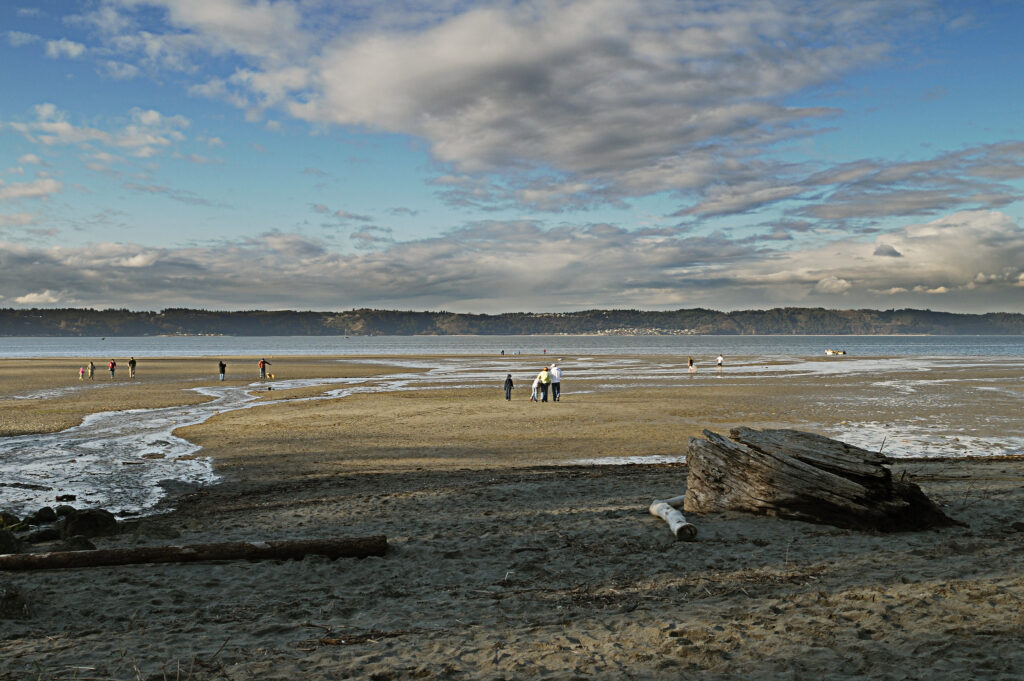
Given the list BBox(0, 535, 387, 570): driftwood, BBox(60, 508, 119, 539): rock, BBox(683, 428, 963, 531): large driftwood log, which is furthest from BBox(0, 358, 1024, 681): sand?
BBox(60, 508, 119, 539): rock

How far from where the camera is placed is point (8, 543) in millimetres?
8797

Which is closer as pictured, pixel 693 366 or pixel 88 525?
pixel 88 525

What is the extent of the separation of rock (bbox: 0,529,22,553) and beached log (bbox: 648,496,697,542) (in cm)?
873

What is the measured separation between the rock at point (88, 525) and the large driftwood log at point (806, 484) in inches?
347

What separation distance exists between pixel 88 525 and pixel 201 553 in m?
2.90

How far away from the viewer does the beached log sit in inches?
361

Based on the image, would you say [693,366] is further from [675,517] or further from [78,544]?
[78,544]

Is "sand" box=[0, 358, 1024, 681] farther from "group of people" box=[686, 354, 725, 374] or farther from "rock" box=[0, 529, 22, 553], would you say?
"group of people" box=[686, 354, 725, 374]

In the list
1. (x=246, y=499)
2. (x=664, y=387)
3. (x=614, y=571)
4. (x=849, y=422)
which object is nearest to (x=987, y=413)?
(x=849, y=422)

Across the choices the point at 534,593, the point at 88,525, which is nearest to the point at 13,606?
the point at 88,525

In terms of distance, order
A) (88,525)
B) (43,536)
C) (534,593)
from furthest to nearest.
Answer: (88,525)
(43,536)
(534,593)

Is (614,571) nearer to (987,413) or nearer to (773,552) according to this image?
(773,552)

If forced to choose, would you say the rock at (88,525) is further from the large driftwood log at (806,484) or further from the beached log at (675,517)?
the large driftwood log at (806,484)

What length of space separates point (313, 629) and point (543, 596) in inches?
93.3
